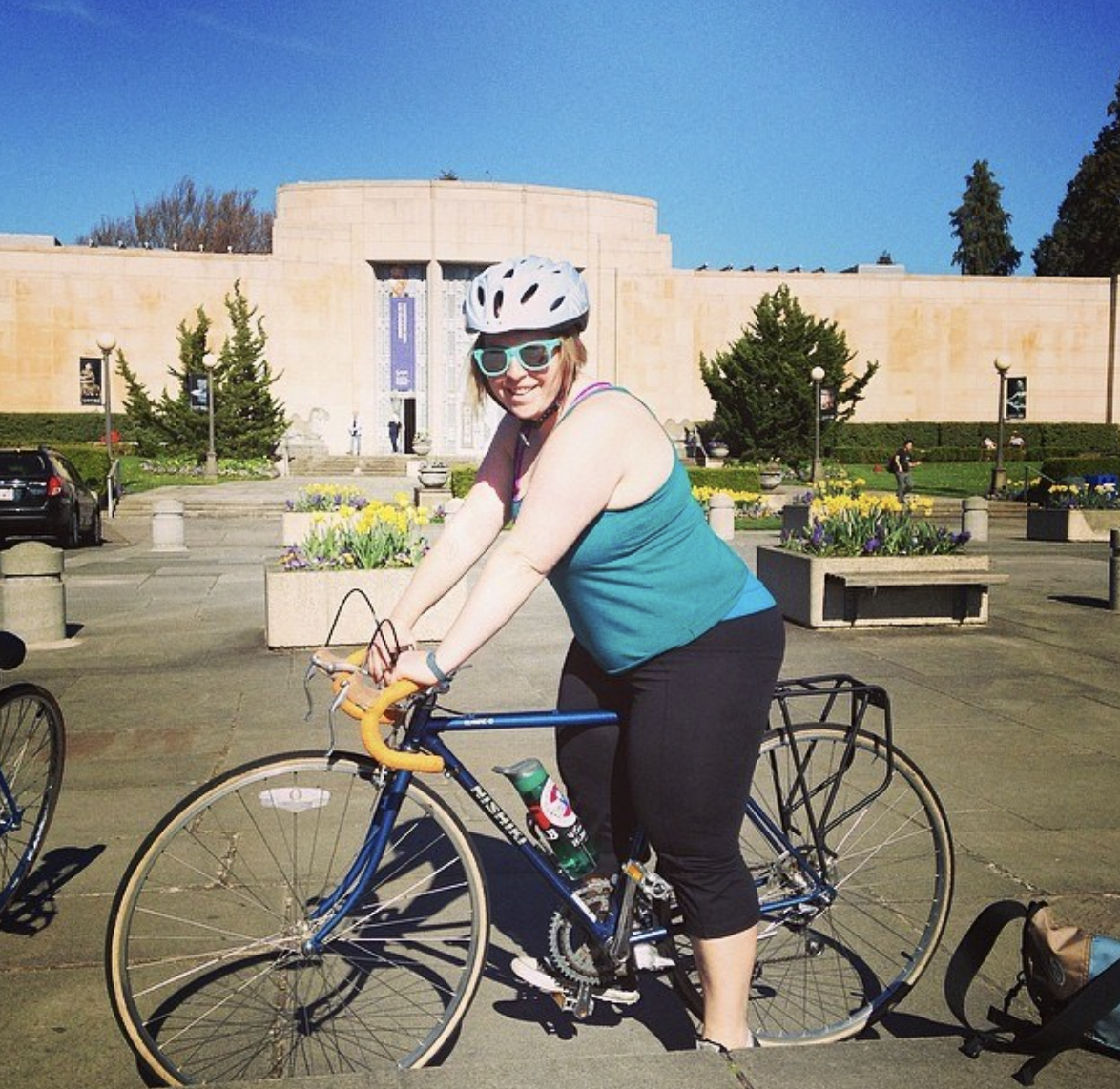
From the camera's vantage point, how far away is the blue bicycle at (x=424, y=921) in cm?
302

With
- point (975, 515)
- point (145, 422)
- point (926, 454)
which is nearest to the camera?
point (975, 515)

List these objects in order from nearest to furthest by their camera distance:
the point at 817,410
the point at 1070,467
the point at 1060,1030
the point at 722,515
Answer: the point at 1060,1030
the point at 722,515
the point at 1070,467
the point at 817,410

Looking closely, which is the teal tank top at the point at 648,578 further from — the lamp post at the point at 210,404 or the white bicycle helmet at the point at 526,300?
the lamp post at the point at 210,404

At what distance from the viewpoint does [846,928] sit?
165 inches

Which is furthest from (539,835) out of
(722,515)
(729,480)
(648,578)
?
(729,480)

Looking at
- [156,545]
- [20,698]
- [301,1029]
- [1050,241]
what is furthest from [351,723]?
[1050,241]

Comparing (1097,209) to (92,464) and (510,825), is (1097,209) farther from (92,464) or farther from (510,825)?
(510,825)

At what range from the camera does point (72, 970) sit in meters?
3.93

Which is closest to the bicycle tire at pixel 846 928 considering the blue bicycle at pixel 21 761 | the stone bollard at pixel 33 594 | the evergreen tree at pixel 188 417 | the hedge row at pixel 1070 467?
the blue bicycle at pixel 21 761

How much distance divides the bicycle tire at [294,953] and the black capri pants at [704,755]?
459mm

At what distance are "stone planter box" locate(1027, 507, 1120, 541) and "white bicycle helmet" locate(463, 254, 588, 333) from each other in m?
22.2

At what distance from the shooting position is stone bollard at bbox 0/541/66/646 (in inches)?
409

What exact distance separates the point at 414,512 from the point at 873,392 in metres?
51.3

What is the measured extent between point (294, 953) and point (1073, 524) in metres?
22.5
